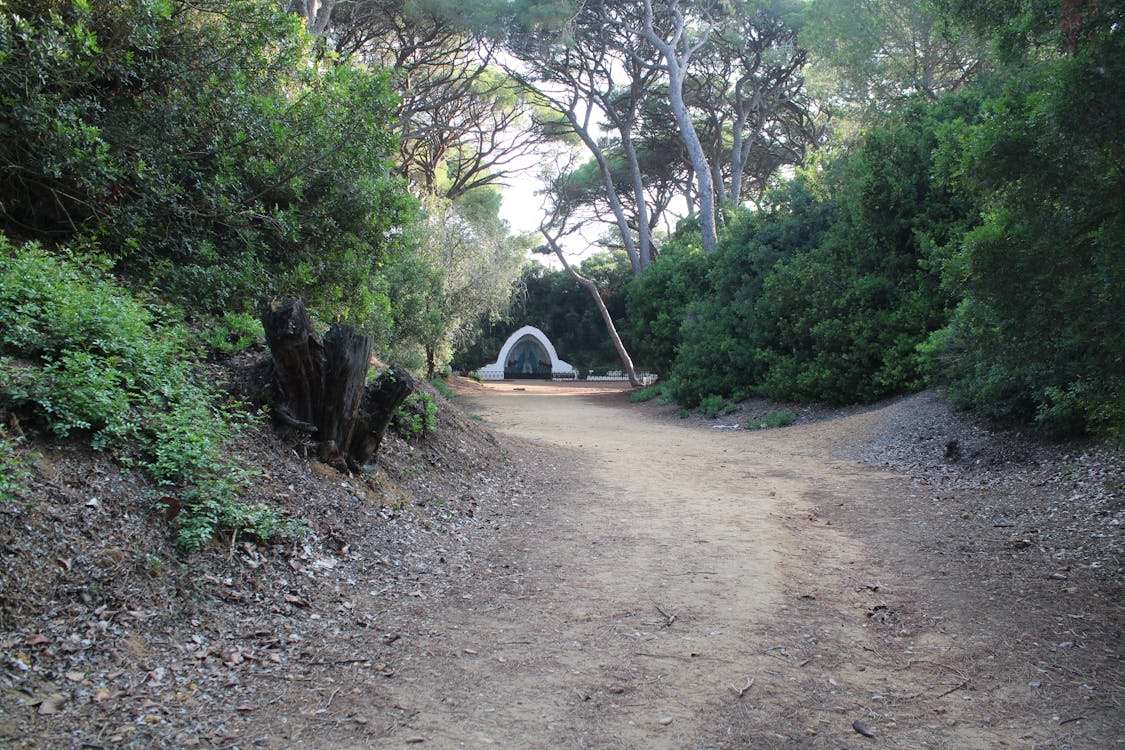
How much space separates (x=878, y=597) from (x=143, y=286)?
6242 mm

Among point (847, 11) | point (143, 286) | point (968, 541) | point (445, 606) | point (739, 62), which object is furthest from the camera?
point (739, 62)

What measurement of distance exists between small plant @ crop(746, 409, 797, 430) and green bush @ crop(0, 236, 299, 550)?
11.0 metres

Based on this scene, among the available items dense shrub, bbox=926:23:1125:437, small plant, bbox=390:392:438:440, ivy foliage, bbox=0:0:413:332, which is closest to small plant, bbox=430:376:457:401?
small plant, bbox=390:392:438:440

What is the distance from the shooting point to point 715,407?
54.8ft

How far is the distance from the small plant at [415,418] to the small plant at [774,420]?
8158 mm

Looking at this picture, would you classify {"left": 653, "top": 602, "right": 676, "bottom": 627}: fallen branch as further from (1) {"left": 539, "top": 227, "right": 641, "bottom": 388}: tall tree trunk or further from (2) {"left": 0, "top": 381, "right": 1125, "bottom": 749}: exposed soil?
(1) {"left": 539, "top": 227, "right": 641, "bottom": 388}: tall tree trunk

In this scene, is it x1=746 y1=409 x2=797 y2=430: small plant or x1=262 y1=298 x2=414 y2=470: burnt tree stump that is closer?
x1=262 y1=298 x2=414 y2=470: burnt tree stump

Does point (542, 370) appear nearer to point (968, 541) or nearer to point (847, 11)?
point (847, 11)

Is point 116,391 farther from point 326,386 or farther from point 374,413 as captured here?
point 374,413

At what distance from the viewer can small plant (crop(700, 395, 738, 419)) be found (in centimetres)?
1650

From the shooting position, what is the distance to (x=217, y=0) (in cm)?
725

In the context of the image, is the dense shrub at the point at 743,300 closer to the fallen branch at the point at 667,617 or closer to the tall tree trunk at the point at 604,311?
the tall tree trunk at the point at 604,311

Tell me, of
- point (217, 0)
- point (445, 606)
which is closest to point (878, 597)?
point (445, 606)

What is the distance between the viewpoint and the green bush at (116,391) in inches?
154
